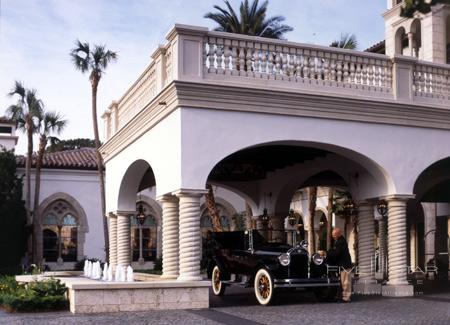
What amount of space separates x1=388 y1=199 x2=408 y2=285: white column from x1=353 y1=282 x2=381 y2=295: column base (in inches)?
46.4

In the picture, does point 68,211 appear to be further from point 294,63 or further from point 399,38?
point 294,63

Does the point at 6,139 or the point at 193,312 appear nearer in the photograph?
the point at 193,312

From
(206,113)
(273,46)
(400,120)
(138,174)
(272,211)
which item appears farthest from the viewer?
(272,211)

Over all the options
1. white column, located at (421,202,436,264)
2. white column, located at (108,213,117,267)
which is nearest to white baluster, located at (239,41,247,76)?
white column, located at (108,213,117,267)

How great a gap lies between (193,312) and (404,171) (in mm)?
6941

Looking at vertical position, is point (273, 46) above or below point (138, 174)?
above

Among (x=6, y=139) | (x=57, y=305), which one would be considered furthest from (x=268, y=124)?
(x=6, y=139)

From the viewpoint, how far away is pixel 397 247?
696 inches

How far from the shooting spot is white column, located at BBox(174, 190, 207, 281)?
1541 cm

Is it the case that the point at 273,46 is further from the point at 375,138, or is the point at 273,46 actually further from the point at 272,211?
the point at 272,211

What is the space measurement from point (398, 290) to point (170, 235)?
18.6 ft

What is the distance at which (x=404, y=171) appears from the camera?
59.1ft

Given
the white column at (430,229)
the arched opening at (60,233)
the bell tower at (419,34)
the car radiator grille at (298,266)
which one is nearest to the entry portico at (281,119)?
the car radiator grille at (298,266)

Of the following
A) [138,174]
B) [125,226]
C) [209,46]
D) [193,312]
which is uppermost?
[209,46]
